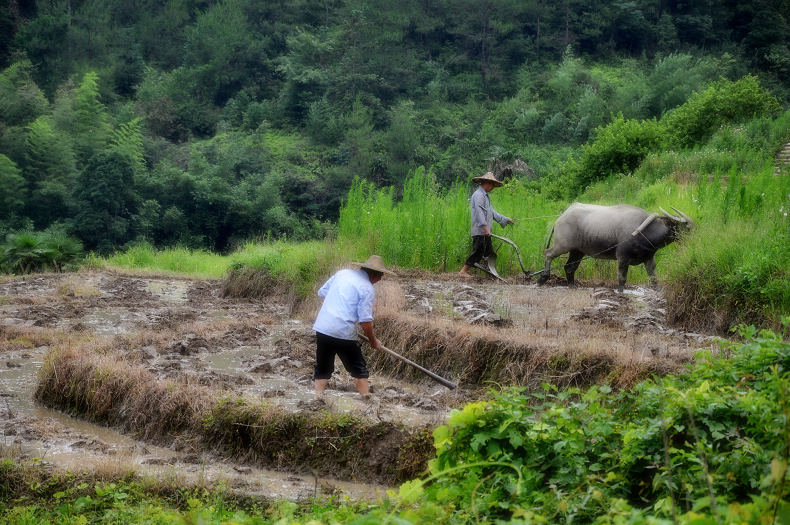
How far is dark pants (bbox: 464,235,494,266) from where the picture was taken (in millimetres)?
12508

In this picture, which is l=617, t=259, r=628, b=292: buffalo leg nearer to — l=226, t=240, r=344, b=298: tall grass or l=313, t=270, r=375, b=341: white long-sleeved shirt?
l=226, t=240, r=344, b=298: tall grass

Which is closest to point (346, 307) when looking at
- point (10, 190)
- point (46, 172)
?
point (10, 190)

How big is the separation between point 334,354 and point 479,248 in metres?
5.79

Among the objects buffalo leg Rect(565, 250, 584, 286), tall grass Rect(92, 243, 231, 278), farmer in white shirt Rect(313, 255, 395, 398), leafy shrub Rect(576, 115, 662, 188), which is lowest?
tall grass Rect(92, 243, 231, 278)

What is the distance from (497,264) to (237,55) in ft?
111

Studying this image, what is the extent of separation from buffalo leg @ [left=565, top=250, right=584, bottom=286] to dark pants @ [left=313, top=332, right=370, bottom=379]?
5775mm

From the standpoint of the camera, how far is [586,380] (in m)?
7.32

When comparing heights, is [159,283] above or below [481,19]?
below

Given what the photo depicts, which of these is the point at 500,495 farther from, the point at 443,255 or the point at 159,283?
the point at 159,283

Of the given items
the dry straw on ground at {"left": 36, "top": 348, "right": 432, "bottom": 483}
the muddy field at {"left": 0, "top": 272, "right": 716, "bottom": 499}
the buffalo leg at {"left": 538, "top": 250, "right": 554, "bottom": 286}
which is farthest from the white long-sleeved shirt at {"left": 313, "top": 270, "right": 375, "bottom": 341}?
the buffalo leg at {"left": 538, "top": 250, "right": 554, "bottom": 286}

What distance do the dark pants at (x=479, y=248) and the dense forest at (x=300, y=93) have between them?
1350 centimetres

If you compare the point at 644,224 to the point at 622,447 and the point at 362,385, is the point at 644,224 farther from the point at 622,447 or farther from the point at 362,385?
the point at 622,447

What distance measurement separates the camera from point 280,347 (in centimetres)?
1009

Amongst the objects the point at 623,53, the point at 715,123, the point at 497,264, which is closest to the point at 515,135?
the point at 623,53
